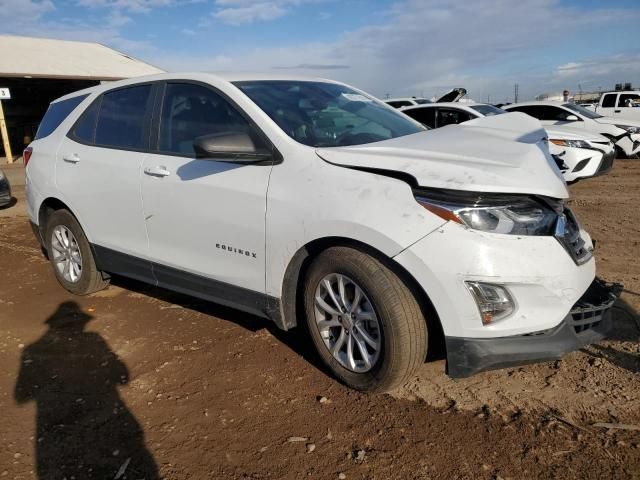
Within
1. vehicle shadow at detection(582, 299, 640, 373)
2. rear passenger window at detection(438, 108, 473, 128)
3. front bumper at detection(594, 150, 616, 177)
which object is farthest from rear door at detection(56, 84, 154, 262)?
front bumper at detection(594, 150, 616, 177)

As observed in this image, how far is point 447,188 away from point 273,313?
1.31 meters

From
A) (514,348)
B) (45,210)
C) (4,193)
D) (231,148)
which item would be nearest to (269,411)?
(514,348)

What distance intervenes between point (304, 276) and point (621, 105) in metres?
17.6

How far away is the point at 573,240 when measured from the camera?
283cm

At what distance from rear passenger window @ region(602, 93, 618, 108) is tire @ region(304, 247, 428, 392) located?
1767 centimetres

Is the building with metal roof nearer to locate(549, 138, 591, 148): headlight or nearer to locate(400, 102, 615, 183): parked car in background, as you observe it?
locate(400, 102, 615, 183): parked car in background

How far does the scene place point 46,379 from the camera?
3.39m

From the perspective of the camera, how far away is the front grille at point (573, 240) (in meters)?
2.70

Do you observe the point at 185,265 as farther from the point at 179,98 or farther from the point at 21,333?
the point at 21,333

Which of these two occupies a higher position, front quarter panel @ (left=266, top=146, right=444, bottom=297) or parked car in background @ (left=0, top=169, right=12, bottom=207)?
front quarter panel @ (left=266, top=146, right=444, bottom=297)

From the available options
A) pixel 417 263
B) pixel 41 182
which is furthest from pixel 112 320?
pixel 417 263

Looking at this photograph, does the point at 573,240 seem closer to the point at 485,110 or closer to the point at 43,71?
the point at 485,110

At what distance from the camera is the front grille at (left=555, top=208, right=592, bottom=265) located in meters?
2.70

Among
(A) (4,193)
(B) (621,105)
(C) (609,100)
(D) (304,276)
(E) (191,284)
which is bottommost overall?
(A) (4,193)
